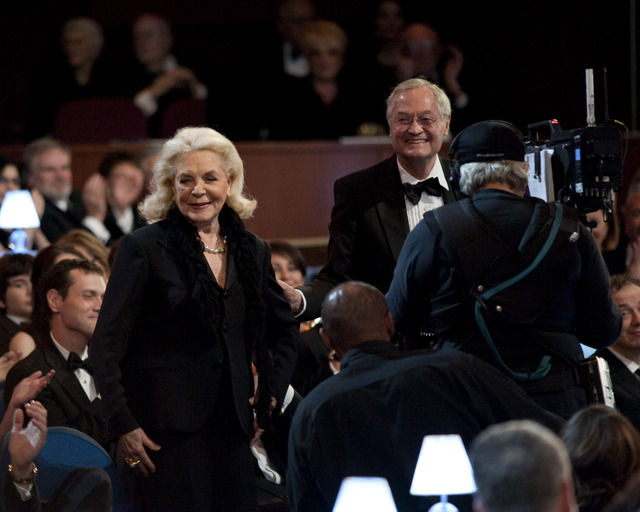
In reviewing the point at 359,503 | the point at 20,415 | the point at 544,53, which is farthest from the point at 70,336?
the point at 544,53

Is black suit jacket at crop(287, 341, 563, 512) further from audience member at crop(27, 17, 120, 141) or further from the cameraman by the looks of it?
audience member at crop(27, 17, 120, 141)

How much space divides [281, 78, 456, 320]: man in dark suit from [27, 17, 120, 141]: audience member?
4942mm

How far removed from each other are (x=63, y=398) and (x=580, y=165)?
2.24 metres

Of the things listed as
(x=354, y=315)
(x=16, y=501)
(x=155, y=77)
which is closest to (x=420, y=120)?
(x=354, y=315)

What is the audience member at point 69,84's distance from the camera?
8609 millimetres

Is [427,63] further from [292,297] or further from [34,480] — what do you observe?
[34,480]

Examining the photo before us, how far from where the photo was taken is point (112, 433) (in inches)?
131

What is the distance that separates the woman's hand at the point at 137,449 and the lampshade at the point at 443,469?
911mm

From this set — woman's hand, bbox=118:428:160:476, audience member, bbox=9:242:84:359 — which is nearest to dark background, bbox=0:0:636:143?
audience member, bbox=9:242:84:359

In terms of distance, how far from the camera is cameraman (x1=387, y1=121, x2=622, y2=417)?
3457mm

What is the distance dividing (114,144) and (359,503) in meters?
6.00

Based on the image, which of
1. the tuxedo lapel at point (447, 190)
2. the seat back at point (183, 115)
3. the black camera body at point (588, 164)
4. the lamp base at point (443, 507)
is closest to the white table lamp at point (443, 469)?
the lamp base at point (443, 507)

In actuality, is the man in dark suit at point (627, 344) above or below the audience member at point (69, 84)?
below

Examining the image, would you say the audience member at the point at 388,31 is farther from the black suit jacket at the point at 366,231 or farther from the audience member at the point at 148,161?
the black suit jacket at the point at 366,231
